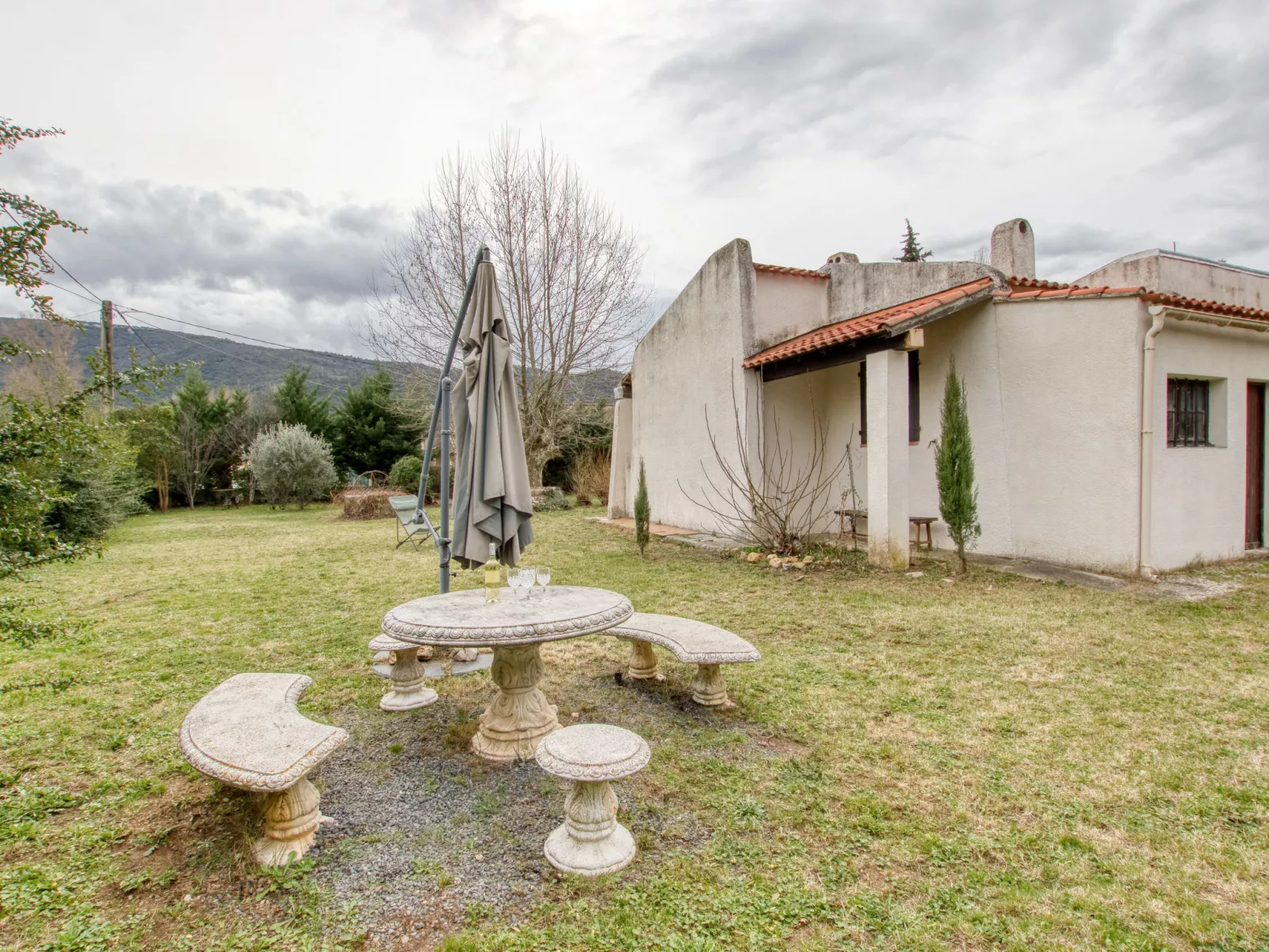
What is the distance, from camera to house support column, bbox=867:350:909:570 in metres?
7.47

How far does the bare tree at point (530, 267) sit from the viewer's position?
17.2 metres

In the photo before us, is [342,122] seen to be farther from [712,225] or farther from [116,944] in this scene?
[116,944]

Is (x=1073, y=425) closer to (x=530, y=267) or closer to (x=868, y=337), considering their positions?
(x=868, y=337)

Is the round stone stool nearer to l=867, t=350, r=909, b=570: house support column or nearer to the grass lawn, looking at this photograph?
the grass lawn

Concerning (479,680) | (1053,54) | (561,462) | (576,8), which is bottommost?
(479,680)

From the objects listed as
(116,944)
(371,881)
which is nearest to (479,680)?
(371,881)

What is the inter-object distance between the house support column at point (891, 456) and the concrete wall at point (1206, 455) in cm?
257

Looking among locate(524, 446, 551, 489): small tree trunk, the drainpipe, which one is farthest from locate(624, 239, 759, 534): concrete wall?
the drainpipe

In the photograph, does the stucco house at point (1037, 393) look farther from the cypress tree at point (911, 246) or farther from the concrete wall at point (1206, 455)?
the cypress tree at point (911, 246)

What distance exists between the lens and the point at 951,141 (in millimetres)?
9180

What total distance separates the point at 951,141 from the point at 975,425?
15.0 ft

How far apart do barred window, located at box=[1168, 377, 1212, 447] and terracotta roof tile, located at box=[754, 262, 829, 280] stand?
5383mm

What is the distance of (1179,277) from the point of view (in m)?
9.84

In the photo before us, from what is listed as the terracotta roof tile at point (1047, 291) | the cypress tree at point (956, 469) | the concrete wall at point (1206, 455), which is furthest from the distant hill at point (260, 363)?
the concrete wall at point (1206, 455)
